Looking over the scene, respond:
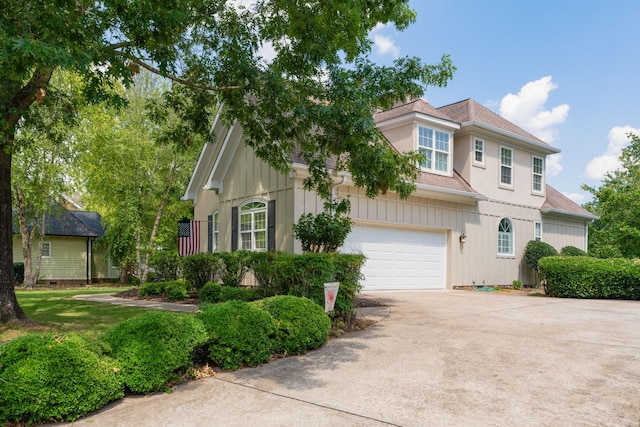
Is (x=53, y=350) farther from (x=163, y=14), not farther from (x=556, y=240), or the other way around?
(x=556, y=240)

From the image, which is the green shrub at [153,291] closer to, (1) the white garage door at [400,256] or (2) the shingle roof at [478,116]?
(1) the white garage door at [400,256]

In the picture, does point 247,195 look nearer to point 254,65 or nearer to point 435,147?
point 254,65

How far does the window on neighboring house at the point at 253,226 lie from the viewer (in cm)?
1358

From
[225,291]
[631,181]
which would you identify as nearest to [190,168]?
[225,291]

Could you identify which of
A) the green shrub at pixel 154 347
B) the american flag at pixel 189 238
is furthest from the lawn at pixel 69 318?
the american flag at pixel 189 238

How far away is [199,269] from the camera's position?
43.2 ft

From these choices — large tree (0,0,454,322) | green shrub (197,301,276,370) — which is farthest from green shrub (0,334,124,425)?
large tree (0,0,454,322)

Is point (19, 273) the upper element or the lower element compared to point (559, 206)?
lower

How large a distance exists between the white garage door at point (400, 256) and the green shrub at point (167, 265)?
5201 mm

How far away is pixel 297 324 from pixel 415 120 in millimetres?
10754

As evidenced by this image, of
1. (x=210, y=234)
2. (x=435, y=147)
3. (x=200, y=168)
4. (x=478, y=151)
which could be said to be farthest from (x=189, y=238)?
(x=478, y=151)

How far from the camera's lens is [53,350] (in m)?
4.06

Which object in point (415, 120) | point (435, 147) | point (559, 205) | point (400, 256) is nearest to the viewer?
point (400, 256)

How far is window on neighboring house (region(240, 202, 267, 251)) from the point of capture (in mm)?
13578
